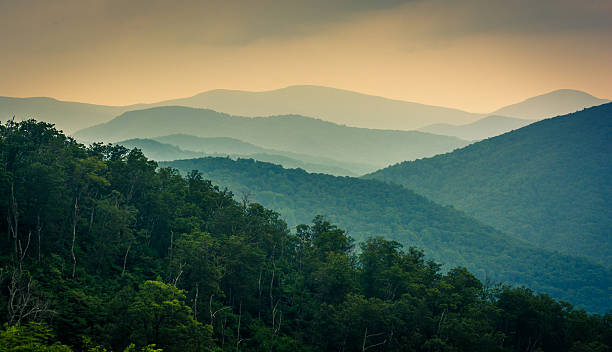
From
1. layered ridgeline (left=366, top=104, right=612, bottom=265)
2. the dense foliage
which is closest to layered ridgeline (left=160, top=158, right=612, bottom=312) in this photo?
layered ridgeline (left=366, top=104, right=612, bottom=265)

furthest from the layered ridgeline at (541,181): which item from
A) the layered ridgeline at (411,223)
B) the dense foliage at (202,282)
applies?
the dense foliage at (202,282)

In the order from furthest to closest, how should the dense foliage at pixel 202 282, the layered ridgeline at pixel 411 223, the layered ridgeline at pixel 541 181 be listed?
the layered ridgeline at pixel 541 181 < the layered ridgeline at pixel 411 223 < the dense foliage at pixel 202 282

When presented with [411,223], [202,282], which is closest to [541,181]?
[411,223]

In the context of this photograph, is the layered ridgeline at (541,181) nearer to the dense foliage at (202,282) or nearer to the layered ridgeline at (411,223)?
the layered ridgeline at (411,223)

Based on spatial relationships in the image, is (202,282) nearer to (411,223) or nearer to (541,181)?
(411,223)

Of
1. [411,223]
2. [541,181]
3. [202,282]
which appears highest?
[541,181]
